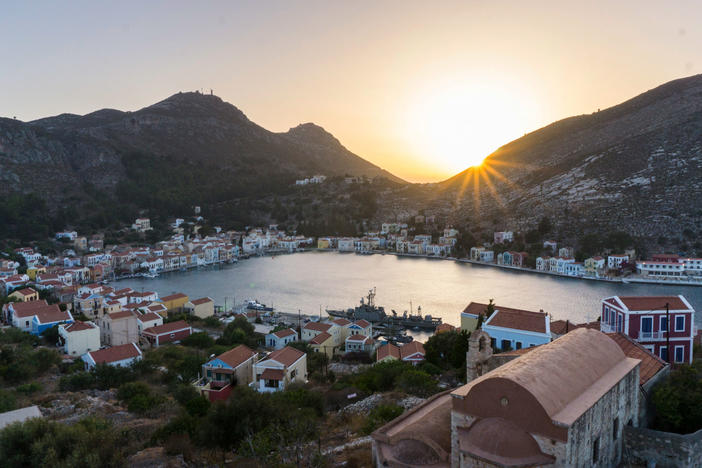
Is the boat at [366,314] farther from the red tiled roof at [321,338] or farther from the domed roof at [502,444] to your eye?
the domed roof at [502,444]

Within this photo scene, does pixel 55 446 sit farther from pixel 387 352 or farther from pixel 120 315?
pixel 120 315

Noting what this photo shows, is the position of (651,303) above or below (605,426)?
above

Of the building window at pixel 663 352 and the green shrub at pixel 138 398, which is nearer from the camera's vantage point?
the building window at pixel 663 352

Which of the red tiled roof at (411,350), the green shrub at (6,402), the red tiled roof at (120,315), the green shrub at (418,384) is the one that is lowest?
the red tiled roof at (411,350)

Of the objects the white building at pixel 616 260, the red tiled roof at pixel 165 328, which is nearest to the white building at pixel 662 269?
the white building at pixel 616 260

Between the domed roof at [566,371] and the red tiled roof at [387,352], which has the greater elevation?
the domed roof at [566,371]

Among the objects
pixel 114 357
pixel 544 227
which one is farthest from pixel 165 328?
pixel 544 227

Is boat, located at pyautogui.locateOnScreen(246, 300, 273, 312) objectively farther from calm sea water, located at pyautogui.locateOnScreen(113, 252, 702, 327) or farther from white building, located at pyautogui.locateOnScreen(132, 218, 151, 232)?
white building, located at pyautogui.locateOnScreen(132, 218, 151, 232)
